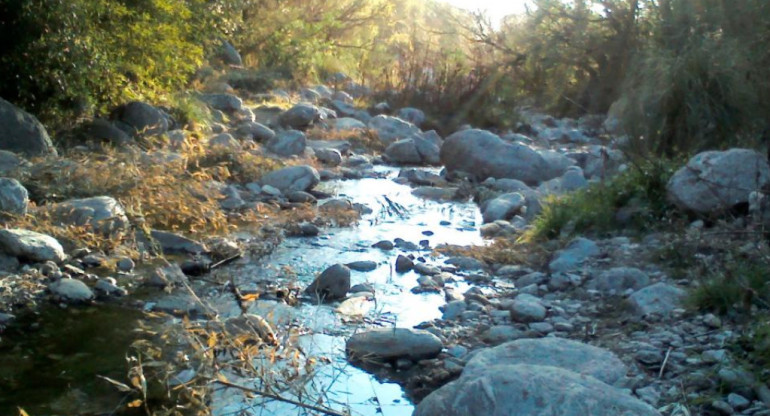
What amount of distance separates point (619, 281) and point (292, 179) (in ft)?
15.9

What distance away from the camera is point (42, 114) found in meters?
10.3

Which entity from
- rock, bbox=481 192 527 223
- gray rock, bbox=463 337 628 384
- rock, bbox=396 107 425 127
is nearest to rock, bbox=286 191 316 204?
rock, bbox=481 192 527 223

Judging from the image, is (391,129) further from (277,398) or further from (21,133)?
(277,398)

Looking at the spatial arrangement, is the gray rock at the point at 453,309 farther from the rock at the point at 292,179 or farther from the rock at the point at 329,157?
the rock at the point at 329,157

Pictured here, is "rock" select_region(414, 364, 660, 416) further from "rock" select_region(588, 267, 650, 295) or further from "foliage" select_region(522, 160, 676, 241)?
"foliage" select_region(522, 160, 676, 241)

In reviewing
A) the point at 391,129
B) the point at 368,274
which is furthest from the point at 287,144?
the point at 368,274

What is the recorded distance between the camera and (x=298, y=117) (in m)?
15.0

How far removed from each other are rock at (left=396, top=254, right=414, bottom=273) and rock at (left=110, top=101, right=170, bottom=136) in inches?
175

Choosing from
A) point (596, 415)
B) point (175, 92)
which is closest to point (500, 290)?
point (596, 415)

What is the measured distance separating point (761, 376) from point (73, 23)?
748cm

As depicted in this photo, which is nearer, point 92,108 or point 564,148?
point 92,108

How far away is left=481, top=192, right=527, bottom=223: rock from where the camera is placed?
10.1m

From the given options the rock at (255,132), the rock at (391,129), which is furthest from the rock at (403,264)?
the rock at (391,129)

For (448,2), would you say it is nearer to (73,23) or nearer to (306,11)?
(306,11)
